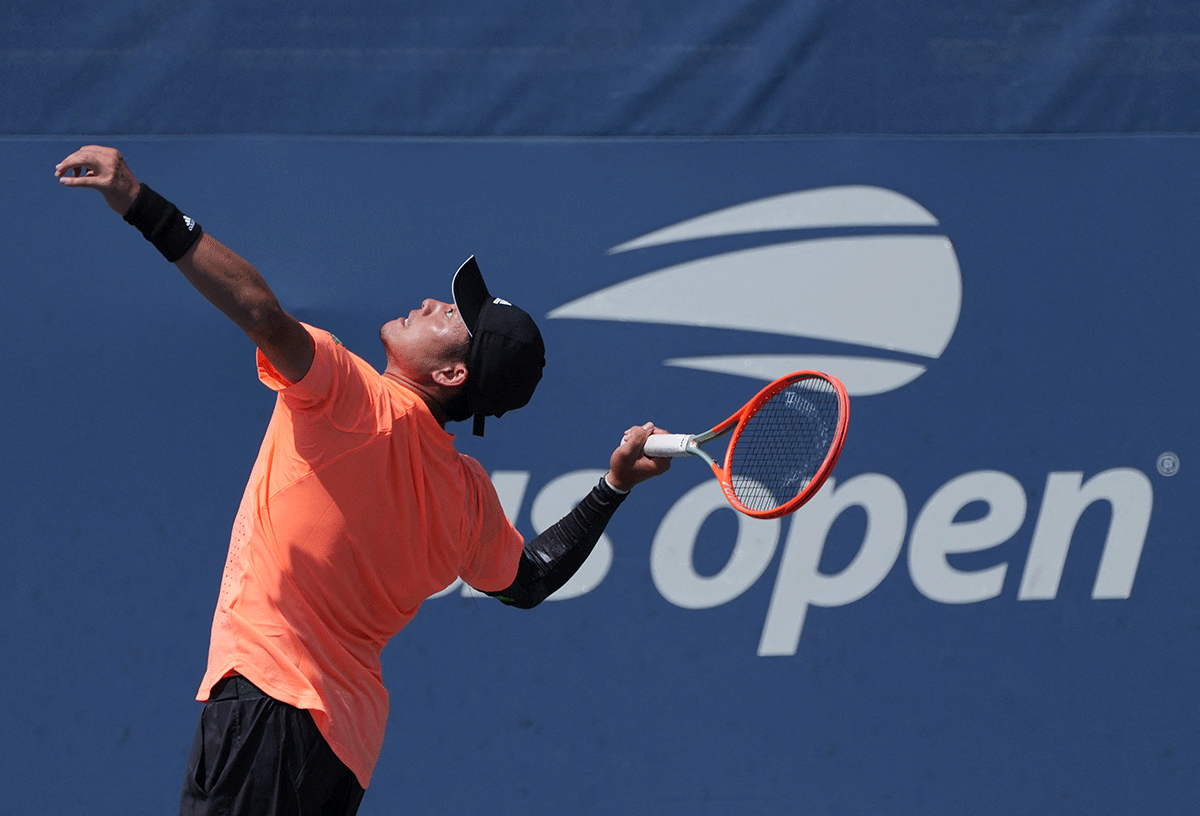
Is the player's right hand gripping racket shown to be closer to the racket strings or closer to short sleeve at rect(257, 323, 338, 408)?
the racket strings

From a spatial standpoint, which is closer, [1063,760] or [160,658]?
[160,658]

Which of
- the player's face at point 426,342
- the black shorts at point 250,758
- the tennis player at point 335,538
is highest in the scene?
the player's face at point 426,342

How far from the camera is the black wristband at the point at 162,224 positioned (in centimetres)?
150

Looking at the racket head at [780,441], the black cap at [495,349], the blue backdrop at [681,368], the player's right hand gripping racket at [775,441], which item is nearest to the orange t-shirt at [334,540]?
the black cap at [495,349]

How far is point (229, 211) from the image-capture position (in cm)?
282

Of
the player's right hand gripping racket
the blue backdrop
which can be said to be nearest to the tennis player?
the player's right hand gripping racket

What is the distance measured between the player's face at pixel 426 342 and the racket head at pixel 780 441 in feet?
1.88

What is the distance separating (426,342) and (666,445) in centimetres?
49

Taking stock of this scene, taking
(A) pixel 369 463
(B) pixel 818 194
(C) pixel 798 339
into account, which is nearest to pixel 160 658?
(A) pixel 369 463

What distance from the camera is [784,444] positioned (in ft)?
7.75

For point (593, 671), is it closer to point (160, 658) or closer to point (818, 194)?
point (160, 658)

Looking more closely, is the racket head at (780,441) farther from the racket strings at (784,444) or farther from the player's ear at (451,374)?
the player's ear at (451,374)

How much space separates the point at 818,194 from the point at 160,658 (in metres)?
2.14

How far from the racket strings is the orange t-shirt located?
0.65 meters
